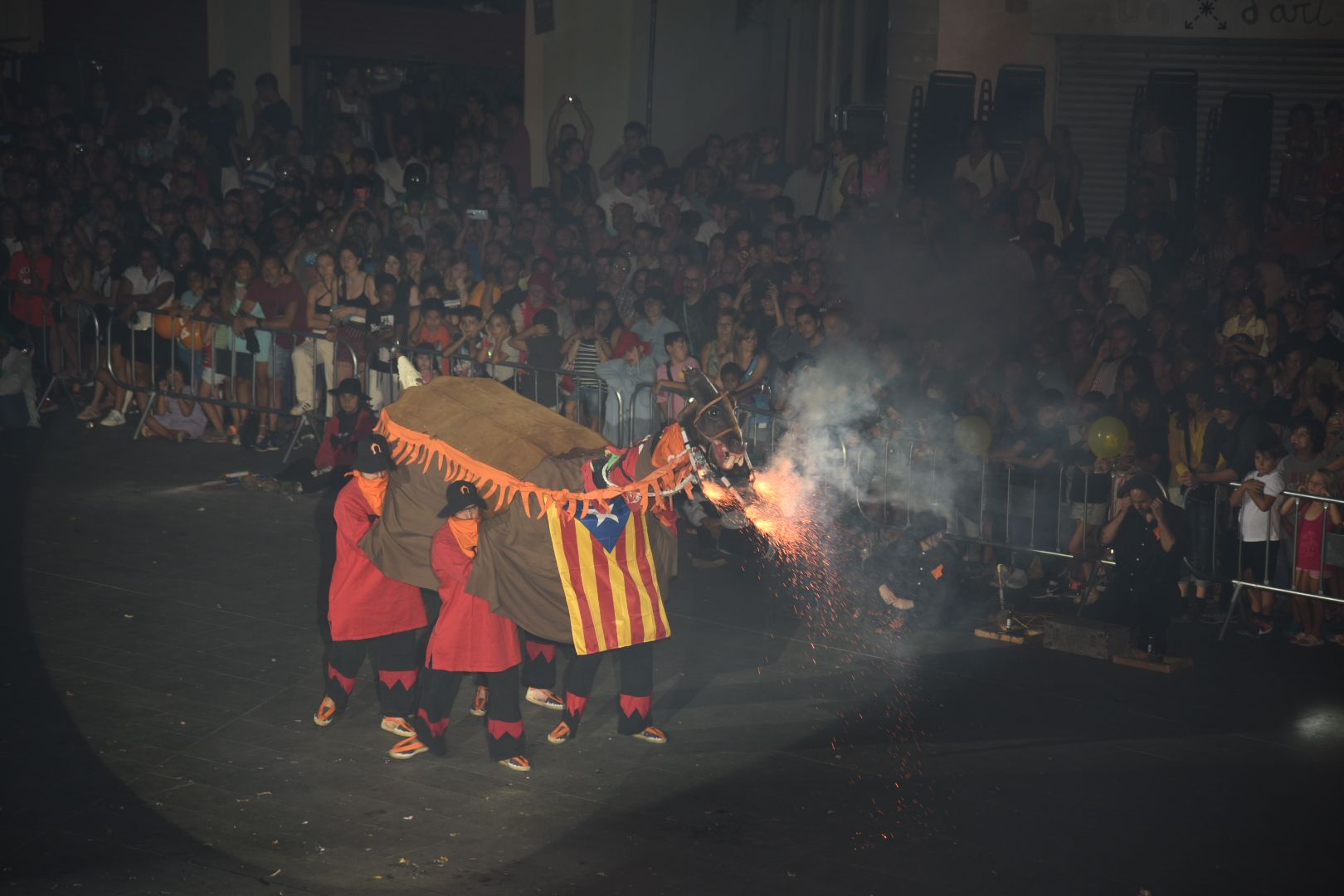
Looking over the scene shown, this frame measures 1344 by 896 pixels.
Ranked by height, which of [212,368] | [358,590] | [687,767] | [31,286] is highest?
[31,286]

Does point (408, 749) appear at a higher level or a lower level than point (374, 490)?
lower

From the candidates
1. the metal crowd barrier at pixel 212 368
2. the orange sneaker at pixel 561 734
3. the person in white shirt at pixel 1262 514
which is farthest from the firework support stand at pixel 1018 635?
the metal crowd barrier at pixel 212 368

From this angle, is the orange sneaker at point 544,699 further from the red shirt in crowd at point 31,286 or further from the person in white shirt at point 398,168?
the person in white shirt at point 398,168

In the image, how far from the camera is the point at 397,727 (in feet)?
27.0

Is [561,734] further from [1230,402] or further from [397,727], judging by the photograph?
[1230,402]

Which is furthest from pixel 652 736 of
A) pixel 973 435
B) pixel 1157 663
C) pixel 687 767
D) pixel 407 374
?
pixel 973 435

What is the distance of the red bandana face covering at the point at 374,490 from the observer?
8.05 meters

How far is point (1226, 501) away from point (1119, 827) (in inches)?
136

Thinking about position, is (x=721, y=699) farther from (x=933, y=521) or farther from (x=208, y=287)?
(x=208, y=287)

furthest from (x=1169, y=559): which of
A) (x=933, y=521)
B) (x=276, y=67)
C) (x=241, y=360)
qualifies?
(x=276, y=67)

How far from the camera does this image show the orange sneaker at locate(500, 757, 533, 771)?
7.89m

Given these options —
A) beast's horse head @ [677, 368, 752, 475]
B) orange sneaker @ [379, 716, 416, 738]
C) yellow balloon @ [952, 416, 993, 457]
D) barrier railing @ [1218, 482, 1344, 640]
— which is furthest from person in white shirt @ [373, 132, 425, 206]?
beast's horse head @ [677, 368, 752, 475]

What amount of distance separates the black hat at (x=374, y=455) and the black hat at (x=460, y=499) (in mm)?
432

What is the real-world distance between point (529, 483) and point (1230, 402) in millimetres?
5124
